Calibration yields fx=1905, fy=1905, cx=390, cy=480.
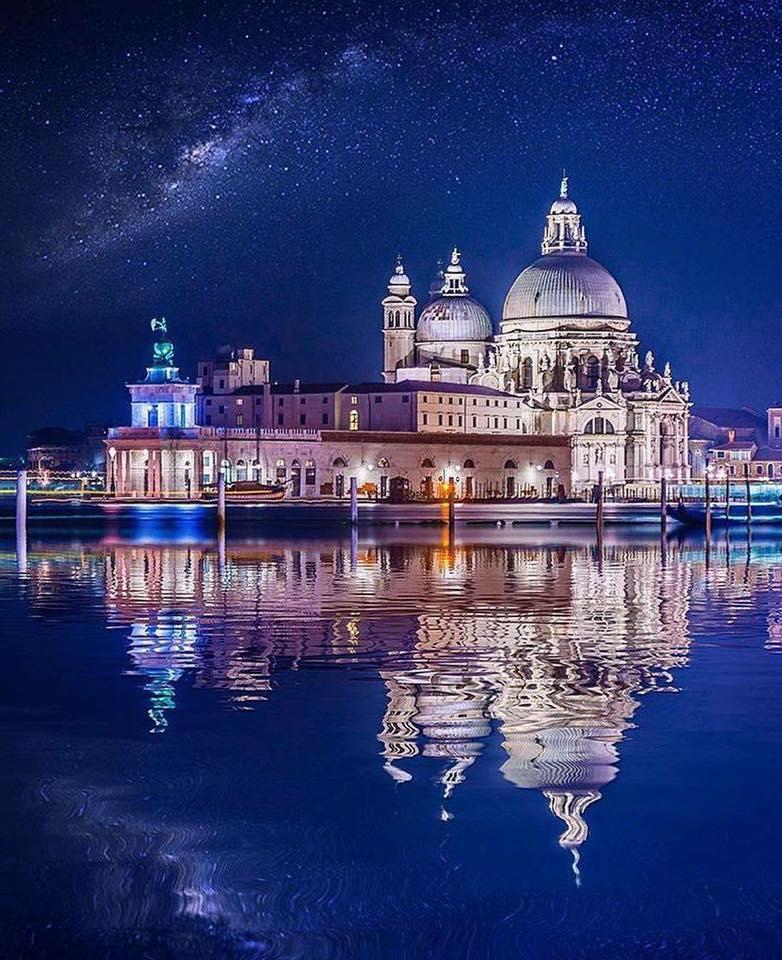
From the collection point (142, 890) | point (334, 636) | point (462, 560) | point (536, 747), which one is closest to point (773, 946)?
point (142, 890)

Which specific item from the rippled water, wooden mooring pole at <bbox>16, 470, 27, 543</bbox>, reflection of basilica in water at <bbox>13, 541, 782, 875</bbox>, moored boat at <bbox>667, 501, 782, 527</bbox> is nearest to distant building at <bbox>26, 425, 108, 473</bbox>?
moored boat at <bbox>667, 501, 782, 527</bbox>

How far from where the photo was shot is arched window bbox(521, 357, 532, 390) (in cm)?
11251

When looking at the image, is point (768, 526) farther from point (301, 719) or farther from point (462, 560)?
point (301, 719)

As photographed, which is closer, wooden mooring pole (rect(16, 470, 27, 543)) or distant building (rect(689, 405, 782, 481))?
wooden mooring pole (rect(16, 470, 27, 543))

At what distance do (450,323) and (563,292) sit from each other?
774cm

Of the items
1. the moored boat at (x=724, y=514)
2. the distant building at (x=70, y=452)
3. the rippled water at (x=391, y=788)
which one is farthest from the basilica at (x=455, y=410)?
the rippled water at (x=391, y=788)

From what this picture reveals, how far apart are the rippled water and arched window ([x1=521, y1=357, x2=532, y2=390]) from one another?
90155 millimetres

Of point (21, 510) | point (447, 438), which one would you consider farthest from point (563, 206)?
point (21, 510)

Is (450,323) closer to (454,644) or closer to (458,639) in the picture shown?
(458,639)

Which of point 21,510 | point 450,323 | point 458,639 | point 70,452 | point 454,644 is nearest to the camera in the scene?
point 454,644

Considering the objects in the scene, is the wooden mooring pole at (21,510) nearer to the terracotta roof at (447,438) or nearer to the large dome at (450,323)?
the terracotta roof at (447,438)

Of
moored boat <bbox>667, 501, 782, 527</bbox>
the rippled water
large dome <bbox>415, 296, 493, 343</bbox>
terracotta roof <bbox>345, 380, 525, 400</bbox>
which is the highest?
large dome <bbox>415, 296, 493, 343</bbox>

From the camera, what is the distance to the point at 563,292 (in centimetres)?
11269

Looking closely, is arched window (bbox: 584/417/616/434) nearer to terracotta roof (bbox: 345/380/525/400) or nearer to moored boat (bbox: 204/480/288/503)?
terracotta roof (bbox: 345/380/525/400)
